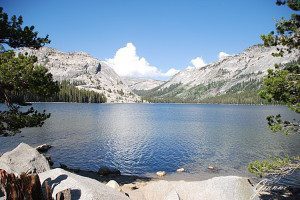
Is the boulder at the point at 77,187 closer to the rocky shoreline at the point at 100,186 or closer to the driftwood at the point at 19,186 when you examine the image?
the rocky shoreline at the point at 100,186

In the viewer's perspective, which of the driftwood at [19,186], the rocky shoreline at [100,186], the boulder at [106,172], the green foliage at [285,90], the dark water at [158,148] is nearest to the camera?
the driftwood at [19,186]

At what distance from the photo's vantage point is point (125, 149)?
62.3 m

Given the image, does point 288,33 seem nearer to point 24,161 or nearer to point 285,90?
point 285,90

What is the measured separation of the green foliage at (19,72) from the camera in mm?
23219

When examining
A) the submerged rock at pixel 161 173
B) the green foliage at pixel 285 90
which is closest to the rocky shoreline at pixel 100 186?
the green foliage at pixel 285 90

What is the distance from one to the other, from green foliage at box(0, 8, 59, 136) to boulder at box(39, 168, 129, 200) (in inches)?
329

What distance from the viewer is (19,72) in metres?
23.4

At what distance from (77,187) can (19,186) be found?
438 cm

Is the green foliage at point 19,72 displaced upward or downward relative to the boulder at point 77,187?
upward

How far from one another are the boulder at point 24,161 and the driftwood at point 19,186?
39.4ft

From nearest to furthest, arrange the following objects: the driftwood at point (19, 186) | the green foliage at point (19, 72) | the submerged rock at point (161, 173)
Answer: the driftwood at point (19, 186)
the green foliage at point (19, 72)
the submerged rock at point (161, 173)

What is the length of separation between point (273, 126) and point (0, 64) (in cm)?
2027

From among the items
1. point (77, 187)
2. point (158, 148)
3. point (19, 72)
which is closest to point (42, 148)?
point (158, 148)

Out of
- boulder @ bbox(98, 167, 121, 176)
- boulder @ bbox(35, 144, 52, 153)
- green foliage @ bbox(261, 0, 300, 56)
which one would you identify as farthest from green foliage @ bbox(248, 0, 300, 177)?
boulder @ bbox(35, 144, 52, 153)
